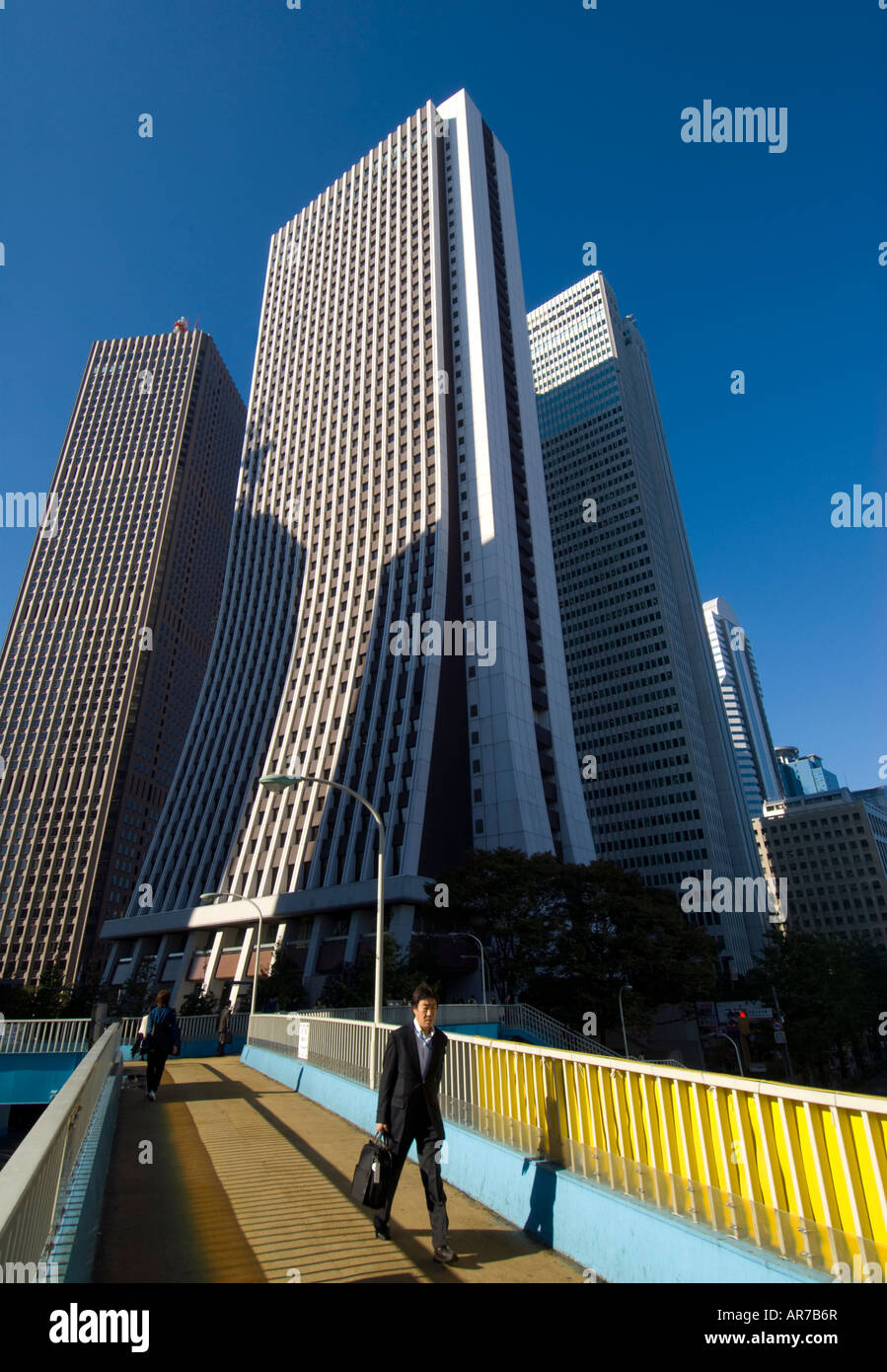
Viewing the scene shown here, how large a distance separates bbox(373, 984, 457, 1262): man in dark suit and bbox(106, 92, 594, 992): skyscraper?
44.9m

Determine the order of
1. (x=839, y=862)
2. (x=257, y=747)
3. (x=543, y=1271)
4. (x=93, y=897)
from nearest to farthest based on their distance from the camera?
(x=543, y=1271)
(x=257, y=747)
(x=93, y=897)
(x=839, y=862)

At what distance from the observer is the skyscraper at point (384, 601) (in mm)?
58125

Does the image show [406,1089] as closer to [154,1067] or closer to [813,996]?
[154,1067]

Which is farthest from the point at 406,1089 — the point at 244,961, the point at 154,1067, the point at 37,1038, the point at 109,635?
the point at 109,635

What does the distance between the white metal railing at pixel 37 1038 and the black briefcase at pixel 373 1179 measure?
68.6 ft

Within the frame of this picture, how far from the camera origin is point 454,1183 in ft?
27.3

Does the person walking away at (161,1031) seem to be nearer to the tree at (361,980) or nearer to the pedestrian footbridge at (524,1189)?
the pedestrian footbridge at (524,1189)

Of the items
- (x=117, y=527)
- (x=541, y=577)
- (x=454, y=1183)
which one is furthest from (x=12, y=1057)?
(x=117, y=527)

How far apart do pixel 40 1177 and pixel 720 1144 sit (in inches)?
165

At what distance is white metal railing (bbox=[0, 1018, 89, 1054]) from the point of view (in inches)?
910

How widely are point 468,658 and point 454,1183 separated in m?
56.0

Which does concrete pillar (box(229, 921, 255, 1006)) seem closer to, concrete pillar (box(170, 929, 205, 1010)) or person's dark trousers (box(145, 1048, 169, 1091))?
concrete pillar (box(170, 929, 205, 1010))

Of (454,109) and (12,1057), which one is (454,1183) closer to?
(12,1057)

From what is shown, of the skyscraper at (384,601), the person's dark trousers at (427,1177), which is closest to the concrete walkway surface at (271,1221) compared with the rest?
the person's dark trousers at (427,1177)
